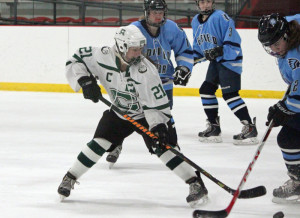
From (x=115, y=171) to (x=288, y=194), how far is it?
102 cm

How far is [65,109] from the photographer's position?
567cm

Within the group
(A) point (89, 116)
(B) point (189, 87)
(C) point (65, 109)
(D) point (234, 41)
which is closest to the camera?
(D) point (234, 41)

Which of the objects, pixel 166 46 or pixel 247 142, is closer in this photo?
pixel 166 46

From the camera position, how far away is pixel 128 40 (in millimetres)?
2492

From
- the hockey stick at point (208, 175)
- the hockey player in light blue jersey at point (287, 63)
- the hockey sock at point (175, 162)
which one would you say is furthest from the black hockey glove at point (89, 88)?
the hockey player in light blue jersey at point (287, 63)

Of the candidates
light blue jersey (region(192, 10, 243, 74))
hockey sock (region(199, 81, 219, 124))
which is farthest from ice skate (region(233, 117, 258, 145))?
light blue jersey (region(192, 10, 243, 74))

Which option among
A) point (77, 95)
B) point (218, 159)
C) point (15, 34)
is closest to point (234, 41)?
point (218, 159)

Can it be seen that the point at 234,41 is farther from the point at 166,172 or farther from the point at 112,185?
the point at 112,185

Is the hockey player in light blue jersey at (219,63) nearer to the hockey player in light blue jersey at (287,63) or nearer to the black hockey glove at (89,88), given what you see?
the hockey player in light blue jersey at (287,63)

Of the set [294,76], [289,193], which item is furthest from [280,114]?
[289,193]

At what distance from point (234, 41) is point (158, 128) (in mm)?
1907

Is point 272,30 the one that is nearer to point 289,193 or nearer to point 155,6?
point 289,193

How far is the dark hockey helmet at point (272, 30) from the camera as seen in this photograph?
2424 millimetres

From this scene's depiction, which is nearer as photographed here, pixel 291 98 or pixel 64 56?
pixel 291 98
